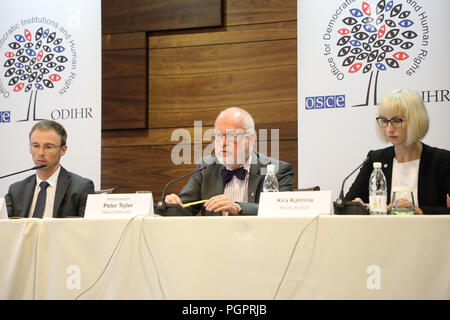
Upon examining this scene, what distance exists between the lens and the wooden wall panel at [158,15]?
4270 mm

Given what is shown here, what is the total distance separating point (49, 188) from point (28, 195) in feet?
0.41

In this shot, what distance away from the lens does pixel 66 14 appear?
4328mm

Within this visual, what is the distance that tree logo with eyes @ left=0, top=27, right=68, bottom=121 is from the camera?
14.2 feet

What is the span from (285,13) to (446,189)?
2023 mm

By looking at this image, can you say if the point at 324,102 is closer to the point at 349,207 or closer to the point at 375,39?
the point at 375,39

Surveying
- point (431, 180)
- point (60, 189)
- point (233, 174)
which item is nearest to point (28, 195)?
point (60, 189)

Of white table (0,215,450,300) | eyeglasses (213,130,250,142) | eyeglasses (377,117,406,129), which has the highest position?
eyeglasses (377,117,406,129)

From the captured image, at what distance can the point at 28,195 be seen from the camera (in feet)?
10.3

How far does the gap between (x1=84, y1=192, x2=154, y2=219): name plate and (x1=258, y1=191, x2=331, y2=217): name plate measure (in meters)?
0.46

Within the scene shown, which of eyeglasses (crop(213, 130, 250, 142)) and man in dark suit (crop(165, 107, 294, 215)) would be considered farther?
eyeglasses (crop(213, 130, 250, 142))

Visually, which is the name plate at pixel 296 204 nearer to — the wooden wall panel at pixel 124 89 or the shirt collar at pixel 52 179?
the shirt collar at pixel 52 179

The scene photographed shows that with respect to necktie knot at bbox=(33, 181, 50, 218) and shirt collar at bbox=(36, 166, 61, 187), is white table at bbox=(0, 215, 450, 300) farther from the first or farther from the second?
shirt collar at bbox=(36, 166, 61, 187)

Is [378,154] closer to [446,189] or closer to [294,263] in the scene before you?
[446,189]

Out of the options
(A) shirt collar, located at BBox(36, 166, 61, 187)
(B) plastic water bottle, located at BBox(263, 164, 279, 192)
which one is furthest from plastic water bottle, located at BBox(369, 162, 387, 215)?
(A) shirt collar, located at BBox(36, 166, 61, 187)
